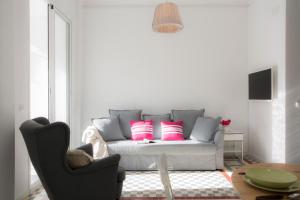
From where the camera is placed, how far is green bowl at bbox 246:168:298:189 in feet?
4.30

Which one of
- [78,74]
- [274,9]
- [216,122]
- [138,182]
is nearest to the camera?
[138,182]

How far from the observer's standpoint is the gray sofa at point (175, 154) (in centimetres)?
430

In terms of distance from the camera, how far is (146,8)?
211 inches

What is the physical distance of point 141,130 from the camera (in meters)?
4.70

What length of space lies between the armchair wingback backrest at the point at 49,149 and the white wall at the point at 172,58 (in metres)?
3.07

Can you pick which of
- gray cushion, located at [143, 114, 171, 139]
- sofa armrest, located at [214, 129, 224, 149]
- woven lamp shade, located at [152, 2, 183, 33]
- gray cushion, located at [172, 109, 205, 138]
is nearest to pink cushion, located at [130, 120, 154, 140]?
gray cushion, located at [143, 114, 171, 139]

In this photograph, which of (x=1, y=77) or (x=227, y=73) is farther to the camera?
(x=227, y=73)

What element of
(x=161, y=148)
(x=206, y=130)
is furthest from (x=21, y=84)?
(x=206, y=130)

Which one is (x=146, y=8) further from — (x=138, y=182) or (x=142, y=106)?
(x=138, y=182)

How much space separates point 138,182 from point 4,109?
2.05 meters

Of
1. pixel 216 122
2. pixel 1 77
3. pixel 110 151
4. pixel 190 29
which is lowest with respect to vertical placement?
pixel 110 151

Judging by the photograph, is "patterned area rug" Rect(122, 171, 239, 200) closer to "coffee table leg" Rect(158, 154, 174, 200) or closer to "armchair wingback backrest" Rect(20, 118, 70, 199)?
"armchair wingback backrest" Rect(20, 118, 70, 199)

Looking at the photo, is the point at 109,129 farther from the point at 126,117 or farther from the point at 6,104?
the point at 6,104

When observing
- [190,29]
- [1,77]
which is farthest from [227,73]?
[1,77]
